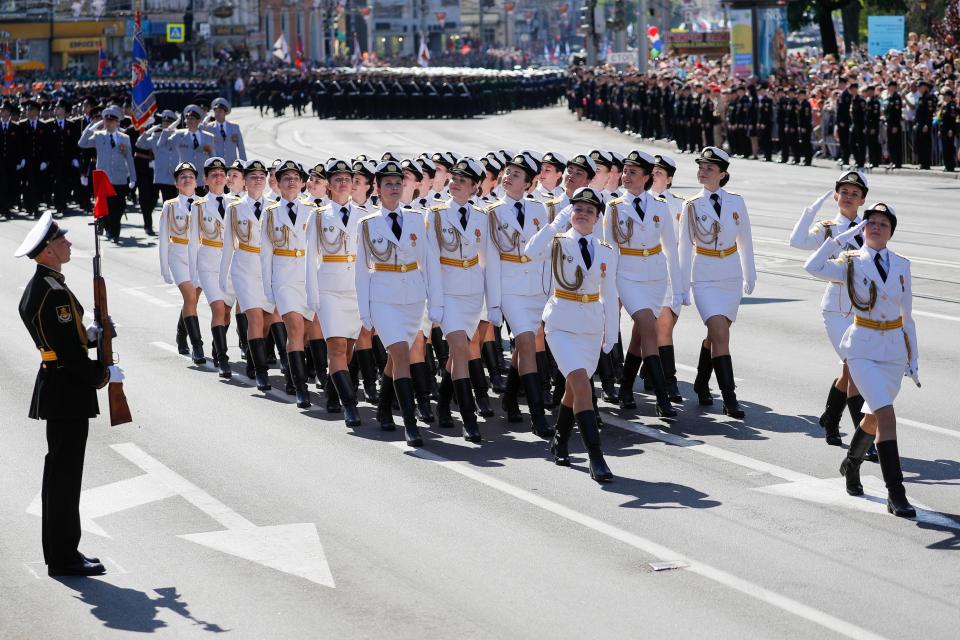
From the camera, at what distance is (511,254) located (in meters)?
13.0

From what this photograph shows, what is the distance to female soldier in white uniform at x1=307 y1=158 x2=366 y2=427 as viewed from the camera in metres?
13.5

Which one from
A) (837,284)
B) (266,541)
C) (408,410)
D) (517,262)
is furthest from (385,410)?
(837,284)

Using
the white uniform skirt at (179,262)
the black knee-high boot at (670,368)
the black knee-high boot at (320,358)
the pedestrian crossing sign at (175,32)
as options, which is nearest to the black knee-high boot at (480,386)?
the black knee-high boot at (670,368)

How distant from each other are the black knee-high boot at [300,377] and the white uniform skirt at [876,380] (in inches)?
213

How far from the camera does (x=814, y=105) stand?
4022cm

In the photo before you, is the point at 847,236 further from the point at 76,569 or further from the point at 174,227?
the point at 174,227

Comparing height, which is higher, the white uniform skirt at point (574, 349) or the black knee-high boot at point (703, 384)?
the white uniform skirt at point (574, 349)

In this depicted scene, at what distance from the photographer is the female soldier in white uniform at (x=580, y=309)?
11.2 m

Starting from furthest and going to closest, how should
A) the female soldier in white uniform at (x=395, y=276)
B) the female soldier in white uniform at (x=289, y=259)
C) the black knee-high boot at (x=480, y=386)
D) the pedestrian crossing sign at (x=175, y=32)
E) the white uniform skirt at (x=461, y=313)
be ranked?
the pedestrian crossing sign at (x=175, y=32) < the female soldier in white uniform at (x=289, y=259) < the black knee-high boot at (x=480, y=386) < the white uniform skirt at (x=461, y=313) < the female soldier in white uniform at (x=395, y=276)

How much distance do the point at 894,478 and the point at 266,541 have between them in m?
3.81

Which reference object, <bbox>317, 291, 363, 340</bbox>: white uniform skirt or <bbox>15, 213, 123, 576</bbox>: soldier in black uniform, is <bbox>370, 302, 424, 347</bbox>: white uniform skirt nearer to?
<bbox>317, 291, 363, 340</bbox>: white uniform skirt

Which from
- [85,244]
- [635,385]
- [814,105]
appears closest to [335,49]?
[814,105]

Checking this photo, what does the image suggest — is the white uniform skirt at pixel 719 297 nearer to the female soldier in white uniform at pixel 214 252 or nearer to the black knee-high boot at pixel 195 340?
the female soldier in white uniform at pixel 214 252

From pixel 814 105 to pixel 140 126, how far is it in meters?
16.2
